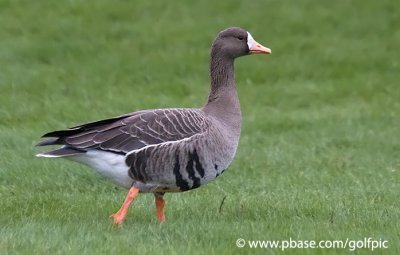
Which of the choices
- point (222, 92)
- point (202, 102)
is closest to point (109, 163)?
point (222, 92)

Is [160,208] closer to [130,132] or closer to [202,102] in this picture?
[130,132]

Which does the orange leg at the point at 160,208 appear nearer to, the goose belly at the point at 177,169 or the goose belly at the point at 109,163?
the goose belly at the point at 177,169

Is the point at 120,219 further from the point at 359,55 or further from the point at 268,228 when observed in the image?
the point at 359,55

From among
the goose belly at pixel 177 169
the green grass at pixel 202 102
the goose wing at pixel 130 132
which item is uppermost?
the goose wing at pixel 130 132

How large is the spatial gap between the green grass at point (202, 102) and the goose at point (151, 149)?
406 mm

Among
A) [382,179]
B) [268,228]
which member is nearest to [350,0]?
[382,179]

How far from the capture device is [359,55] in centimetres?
2080

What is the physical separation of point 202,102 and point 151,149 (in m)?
9.57

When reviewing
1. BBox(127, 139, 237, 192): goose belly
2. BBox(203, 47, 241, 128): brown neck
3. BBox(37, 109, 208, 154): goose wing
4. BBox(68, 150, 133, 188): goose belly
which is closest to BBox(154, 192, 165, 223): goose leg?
BBox(127, 139, 237, 192): goose belly

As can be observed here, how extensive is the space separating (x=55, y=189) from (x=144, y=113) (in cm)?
239

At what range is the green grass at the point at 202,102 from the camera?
25.0 ft

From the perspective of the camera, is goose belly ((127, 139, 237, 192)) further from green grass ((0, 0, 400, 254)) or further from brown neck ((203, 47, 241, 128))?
brown neck ((203, 47, 241, 128))

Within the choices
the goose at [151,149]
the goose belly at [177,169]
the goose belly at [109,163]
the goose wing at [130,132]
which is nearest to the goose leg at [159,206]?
the goose at [151,149]

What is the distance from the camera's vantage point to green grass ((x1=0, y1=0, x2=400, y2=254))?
761 centimetres
